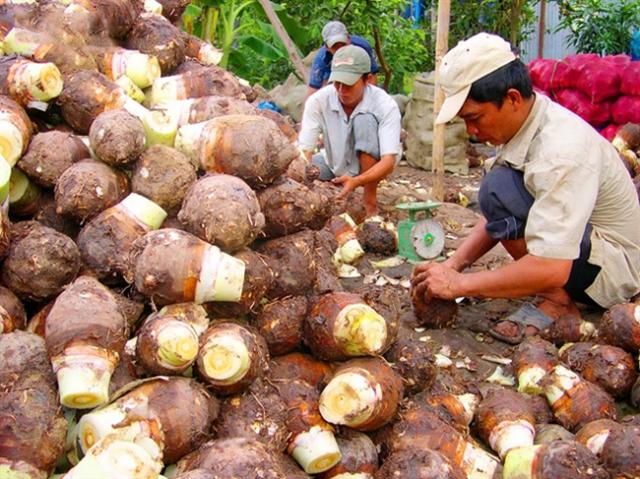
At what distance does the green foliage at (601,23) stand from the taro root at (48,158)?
9.54 meters

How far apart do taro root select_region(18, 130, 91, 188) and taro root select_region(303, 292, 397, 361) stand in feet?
3.64

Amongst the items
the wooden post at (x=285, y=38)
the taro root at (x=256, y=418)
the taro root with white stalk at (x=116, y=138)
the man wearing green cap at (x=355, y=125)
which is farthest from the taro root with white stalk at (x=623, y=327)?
the wooden post at (x=285, y=38)

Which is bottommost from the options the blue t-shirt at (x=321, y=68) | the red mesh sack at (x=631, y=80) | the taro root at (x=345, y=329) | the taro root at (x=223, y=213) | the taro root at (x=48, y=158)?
the red mesh sack at (x=631, y=80)

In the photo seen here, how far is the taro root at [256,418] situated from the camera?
2270 mm

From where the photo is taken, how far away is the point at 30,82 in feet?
9.48

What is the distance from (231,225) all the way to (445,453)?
1.08 metres

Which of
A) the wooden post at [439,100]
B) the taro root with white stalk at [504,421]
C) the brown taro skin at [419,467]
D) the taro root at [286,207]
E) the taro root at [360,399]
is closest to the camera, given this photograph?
the brown taro skin at [419,467]

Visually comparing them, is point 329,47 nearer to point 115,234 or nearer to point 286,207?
point 286,207

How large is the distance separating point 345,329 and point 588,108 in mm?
5842

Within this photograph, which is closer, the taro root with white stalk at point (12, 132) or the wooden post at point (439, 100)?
the taro root with white stalk at point (12, 132)

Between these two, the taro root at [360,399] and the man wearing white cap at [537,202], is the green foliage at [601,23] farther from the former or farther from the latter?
the taro root at [360,399]

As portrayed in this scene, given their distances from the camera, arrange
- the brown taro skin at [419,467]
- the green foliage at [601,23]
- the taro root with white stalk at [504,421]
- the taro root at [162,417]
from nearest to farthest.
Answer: the taro root at [162,417] → the brown taro skin at [419,467] → the taro root with white stalk at [504,421] → the green foliage at [601,23]

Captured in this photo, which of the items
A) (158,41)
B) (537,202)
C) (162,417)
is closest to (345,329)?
(162,417)

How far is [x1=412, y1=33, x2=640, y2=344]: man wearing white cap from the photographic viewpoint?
326 centimetres
